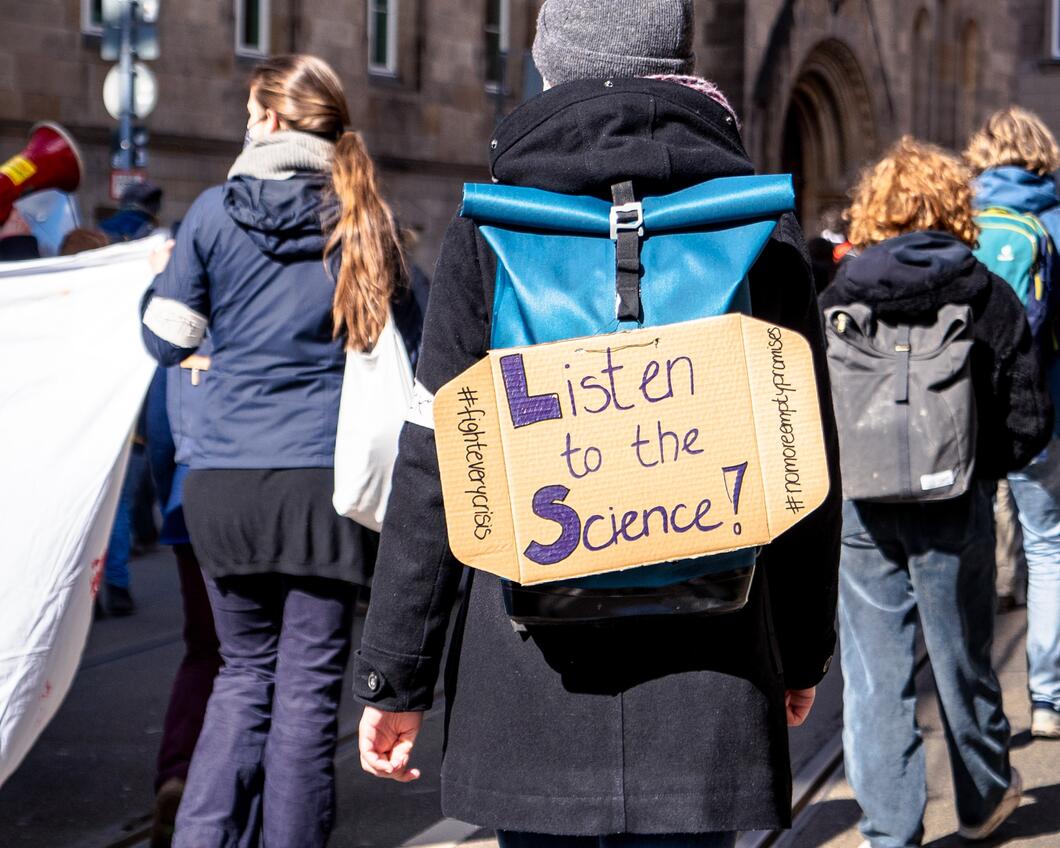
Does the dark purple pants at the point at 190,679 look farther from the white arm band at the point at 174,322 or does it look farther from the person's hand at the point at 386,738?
the person's hand at the point at 386,738

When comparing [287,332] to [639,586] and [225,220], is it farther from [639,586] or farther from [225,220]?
[639,586]

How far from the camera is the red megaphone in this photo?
657 cm

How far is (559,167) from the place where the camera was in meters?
2.16

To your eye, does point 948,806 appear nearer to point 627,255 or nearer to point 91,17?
point 627,255

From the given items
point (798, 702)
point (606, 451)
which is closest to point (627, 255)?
point (606, 451)

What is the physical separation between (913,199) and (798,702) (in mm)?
2128

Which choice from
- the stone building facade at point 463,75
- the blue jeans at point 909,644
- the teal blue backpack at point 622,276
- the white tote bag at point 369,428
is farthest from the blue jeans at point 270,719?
the stone building facade at point 463,75

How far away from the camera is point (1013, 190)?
562cm

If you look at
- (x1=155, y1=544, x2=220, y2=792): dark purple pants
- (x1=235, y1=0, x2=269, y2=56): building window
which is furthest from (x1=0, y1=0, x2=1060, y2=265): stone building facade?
(x1=155, y1=544, x2=220, y2=792): dark purple pants

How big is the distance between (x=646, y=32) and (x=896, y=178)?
216cm

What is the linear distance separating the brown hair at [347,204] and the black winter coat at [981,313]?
1.17 m

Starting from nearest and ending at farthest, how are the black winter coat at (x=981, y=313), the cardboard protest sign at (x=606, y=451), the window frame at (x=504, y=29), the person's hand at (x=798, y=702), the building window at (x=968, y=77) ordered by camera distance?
the cardboard protest sign at (x=606, y=451) → the person's hand at (x=798, y=702) → the black winter coat at (x=981, y=313) → the window frame at (x=504, y=29) → the building window at (x=968, y=77)

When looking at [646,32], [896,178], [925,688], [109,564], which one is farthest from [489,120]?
[646,32]

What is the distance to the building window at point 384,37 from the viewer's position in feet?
67.6
